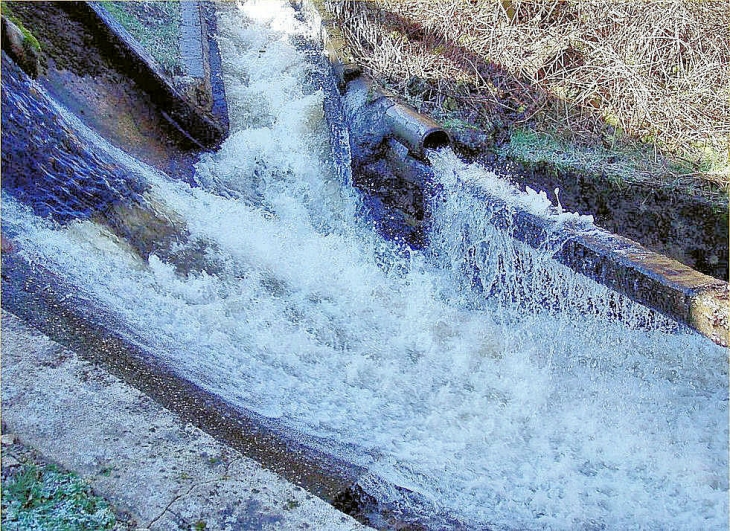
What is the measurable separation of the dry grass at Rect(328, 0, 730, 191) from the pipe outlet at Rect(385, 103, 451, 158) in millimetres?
1277

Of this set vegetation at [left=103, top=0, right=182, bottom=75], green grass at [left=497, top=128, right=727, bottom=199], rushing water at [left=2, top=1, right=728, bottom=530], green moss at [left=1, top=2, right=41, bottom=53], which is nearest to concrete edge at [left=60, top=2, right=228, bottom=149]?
vegetation at [left=103, top=0, right=182, bottom=75]

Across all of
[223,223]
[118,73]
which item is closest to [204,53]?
[118,73]

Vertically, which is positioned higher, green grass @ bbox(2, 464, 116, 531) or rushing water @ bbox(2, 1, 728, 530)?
rushing water @ bbox(2, 1, 728, 530)

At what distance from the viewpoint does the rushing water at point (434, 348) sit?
2.88m

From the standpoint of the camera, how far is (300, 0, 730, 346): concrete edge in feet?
10.0

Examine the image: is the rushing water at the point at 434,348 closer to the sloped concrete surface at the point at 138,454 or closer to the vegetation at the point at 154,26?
the sloped concrete surface at the point at 138,454

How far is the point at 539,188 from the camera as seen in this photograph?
5.46 m

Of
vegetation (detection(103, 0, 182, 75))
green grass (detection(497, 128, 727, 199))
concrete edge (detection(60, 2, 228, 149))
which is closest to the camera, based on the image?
green grass (detection(497, 128, 727, 199))

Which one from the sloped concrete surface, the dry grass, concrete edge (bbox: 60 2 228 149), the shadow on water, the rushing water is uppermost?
the dry grass

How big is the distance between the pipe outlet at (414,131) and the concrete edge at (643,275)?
66 centimetres

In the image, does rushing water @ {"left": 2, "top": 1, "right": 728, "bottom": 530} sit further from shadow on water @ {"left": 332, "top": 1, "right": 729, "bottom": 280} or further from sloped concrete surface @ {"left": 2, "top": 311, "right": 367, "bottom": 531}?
shadow on water @ {"left": 332, "top": 1, "right": 729, "bottom": 280}

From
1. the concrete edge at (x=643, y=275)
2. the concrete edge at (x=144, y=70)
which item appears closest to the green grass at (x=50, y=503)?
the concrete edge at (x=643, y=275)

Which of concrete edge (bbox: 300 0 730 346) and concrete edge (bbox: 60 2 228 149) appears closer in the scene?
concrete edge (bbox: 300 0 730 346)

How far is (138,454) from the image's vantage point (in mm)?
2162
